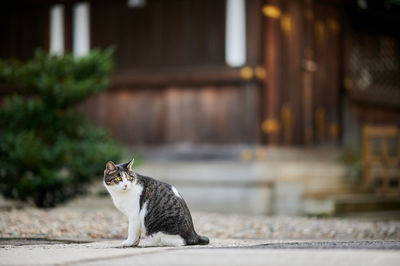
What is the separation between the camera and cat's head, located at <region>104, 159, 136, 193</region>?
526cm

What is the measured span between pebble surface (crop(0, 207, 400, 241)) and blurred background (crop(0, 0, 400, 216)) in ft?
6.44

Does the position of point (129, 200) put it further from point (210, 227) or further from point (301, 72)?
point (301, 72)

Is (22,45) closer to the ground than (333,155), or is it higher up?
higher up

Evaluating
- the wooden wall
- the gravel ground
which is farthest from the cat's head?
the wooden wall

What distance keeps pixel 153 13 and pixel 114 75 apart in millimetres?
1483

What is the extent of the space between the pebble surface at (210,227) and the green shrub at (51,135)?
25.3 inches

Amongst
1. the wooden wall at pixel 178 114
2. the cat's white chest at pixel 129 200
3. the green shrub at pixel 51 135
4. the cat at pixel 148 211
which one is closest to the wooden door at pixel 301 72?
the wooden wall at pixel 178 114

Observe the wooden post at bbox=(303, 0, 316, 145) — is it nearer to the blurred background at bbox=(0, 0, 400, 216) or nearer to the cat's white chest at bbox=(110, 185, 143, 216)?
the blurred background at bbox=(0, 0, 400, 216)

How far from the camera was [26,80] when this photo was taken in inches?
391

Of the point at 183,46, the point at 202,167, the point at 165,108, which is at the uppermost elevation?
the point at 183,46

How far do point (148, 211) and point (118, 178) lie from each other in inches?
15.8

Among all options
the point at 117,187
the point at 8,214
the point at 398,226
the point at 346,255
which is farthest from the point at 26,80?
the point at 346,255

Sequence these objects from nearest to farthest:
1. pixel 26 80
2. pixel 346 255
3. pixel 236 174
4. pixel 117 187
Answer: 1. pixel 346 255
2. pixel 117 187
3. pixel 26 80
4. pixel 236 174

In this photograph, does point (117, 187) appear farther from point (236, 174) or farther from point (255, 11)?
point (255, 11)
